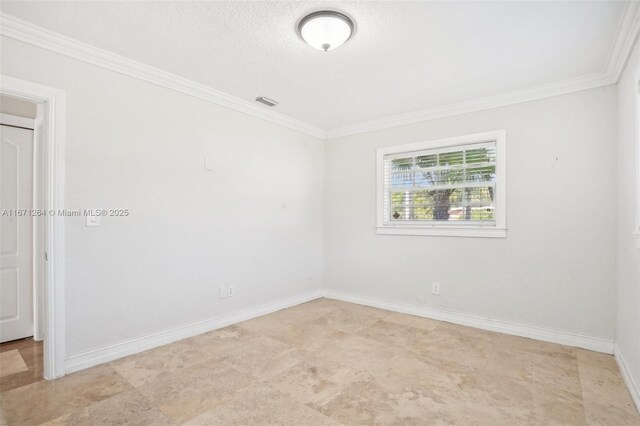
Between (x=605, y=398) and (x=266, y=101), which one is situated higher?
(x=266, y=101)

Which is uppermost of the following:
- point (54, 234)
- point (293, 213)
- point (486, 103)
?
point (486, 103)

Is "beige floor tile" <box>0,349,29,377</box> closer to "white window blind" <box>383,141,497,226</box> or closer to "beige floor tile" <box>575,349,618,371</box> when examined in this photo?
"white window blind" <box>383,141,497,226</box>

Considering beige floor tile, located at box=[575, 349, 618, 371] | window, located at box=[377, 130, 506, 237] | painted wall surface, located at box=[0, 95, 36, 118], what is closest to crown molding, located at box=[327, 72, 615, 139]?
window, located at box=[377, 130, 506, 237]

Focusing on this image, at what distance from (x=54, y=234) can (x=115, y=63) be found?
4.73ft

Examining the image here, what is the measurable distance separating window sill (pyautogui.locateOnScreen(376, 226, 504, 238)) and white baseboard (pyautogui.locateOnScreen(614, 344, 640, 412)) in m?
1.28

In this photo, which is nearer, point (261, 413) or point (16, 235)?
point (261, 413)

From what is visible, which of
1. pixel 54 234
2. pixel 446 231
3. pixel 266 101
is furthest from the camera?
pixel 446 231

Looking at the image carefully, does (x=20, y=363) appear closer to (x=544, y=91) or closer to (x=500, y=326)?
(x=500, y=326)

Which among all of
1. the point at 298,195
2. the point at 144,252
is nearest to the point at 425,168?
the point at 298,195

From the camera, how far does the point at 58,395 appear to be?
2158mm

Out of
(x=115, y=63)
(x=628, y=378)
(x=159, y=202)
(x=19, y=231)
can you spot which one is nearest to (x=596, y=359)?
(x=628, y=378)

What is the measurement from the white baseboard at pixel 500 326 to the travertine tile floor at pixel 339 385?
12 cm

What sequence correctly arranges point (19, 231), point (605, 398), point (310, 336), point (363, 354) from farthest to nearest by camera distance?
point (19, 231) → point (310, 336) → point (363, 354) → point (605, 398)

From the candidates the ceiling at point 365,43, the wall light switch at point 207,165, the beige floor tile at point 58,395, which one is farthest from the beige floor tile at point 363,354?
the ceiling at point 365,43
